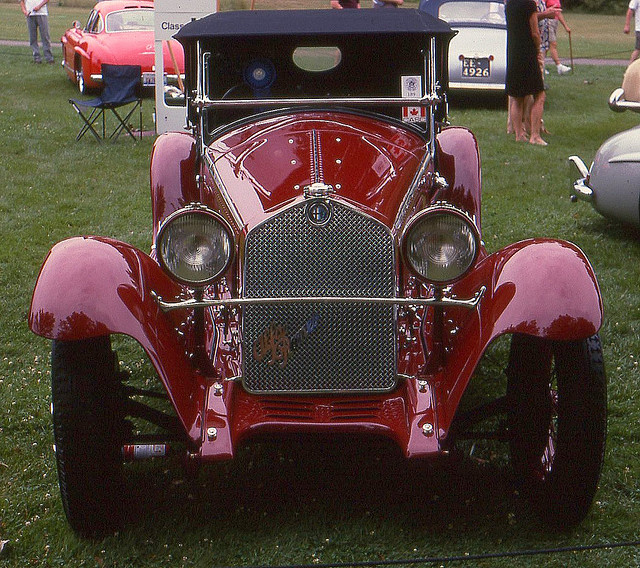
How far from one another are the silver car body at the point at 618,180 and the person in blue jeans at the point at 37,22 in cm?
1226

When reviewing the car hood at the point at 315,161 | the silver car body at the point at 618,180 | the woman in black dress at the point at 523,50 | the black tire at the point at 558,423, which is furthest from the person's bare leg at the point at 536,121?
the black tire at the point at 558,423

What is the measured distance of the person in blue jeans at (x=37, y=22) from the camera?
52.0 feet

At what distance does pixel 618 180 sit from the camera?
641 cm

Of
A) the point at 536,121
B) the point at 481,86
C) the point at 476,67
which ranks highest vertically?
the point at 476,67

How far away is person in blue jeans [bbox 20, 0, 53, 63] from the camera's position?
15.8 meters

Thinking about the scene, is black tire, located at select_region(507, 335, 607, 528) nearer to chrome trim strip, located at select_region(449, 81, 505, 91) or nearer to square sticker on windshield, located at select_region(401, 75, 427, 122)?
square sticker on windshield, located at select_region(401, 75, 427, 122)

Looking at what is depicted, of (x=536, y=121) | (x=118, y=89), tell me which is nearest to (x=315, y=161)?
(x=118, y=89)

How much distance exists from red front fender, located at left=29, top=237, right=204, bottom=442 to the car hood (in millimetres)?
486

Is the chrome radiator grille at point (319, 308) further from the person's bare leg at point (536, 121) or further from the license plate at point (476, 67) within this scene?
the license plate at point (476, 67)

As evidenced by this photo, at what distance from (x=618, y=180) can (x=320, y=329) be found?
4.03 m

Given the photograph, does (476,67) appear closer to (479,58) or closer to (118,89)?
(479,58)

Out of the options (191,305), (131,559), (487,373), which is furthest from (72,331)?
(487,373)

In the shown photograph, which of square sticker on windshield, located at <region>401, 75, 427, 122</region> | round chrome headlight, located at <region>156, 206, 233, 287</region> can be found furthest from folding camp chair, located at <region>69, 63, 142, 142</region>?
round chrome headlight, located at <region>156, 206, 233, 287</region>

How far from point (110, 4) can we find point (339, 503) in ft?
41.3
